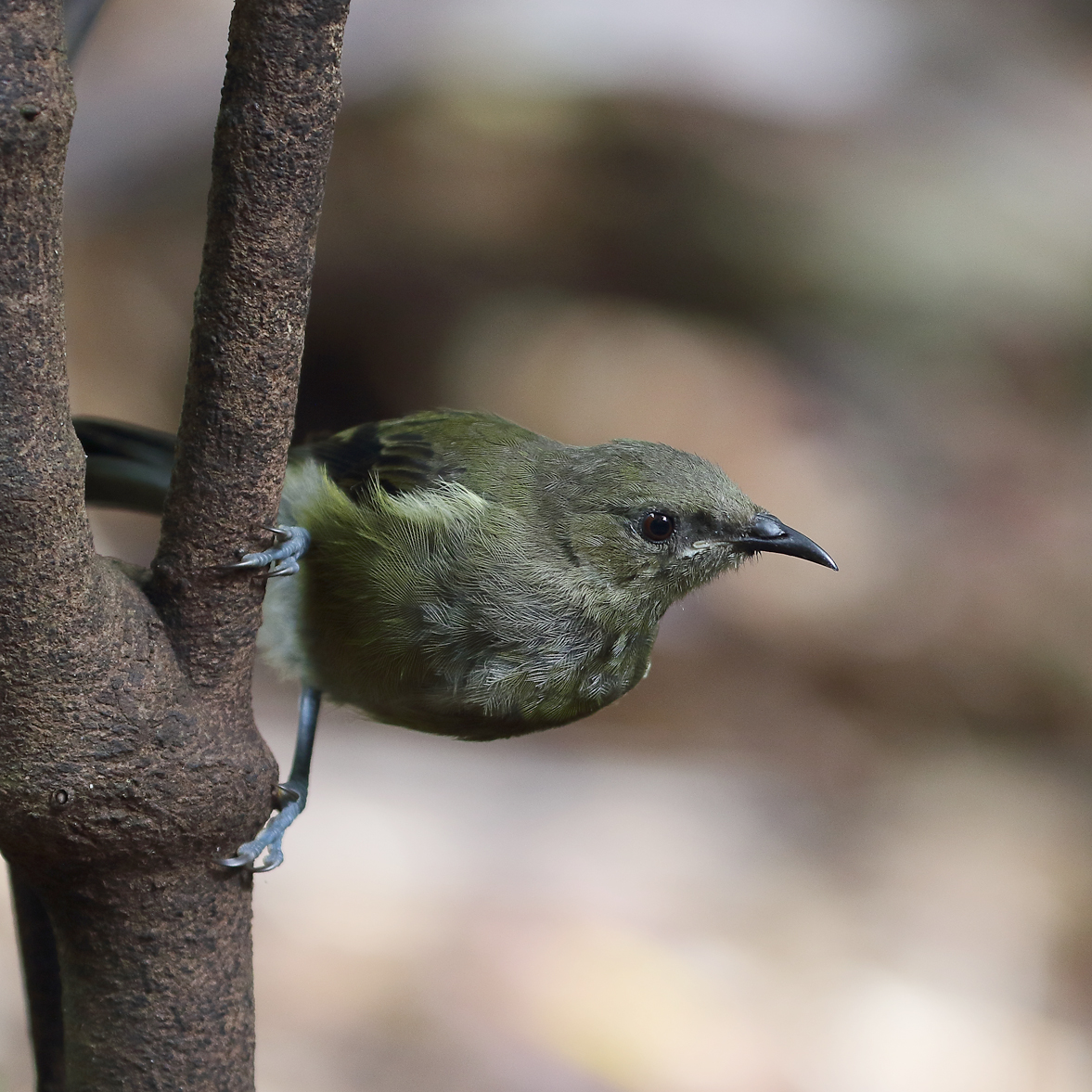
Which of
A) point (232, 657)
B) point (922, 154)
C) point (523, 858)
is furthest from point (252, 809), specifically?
point (922, 154)

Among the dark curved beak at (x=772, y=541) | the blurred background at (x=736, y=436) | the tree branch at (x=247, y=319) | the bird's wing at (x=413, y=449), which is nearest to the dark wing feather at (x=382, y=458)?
the bird's wing at (x=413, y=449)

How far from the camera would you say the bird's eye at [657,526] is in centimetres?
262

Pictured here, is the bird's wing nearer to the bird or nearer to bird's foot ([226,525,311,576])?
the bird

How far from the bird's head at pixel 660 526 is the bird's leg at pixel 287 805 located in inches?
32.7

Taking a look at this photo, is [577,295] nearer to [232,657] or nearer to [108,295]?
[108,295]

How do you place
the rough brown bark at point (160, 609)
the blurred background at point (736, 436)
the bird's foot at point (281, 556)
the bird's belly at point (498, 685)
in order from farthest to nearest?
1. the blurred background at point (736, 436)
2. the bird's belly at point (498, 685)
3. the bird's foot at point (281, 556)
4. the rough brown bark at point (160, 609)

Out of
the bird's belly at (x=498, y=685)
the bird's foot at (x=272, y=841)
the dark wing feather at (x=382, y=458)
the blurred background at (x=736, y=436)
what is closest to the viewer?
the bird's foot at (x=272, y=841)

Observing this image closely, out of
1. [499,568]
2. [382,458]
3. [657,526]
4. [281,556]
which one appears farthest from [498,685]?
[382,458]

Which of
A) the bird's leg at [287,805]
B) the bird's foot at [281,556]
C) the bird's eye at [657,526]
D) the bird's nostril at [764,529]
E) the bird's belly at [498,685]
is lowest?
the bird's leg at [287,805]

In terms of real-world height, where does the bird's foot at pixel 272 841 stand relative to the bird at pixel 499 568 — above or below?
below

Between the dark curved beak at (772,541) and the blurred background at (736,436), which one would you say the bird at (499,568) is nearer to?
the dark curved beak at (772,541)

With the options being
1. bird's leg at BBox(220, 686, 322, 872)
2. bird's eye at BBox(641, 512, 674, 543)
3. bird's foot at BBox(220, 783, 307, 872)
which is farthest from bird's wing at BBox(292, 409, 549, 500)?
bird's foot at BBox(220, 783, 307, 872)

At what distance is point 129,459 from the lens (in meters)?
2.59

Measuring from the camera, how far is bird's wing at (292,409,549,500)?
290cm
